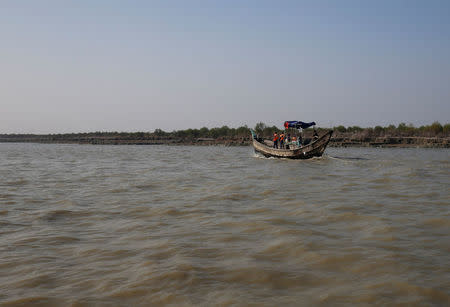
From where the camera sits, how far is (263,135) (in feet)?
240

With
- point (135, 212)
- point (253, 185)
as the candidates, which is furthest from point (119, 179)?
point (135, 212)

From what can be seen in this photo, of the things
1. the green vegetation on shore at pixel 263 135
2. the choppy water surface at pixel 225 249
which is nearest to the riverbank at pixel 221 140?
the green vegetation on shore at pixel 263 135

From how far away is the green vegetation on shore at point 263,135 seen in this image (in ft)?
166

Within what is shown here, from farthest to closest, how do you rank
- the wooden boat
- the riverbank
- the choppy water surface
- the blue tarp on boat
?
the riverbank, the blue tarp on boat, the wooden boat, the choppy water surface

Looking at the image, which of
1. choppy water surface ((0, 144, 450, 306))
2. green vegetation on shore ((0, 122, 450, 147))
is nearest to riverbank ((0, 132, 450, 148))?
green vegetation on shore ((0, 122, 450, 147))

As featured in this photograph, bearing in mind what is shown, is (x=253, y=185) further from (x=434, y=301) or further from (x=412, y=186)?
(x=434, y=301)

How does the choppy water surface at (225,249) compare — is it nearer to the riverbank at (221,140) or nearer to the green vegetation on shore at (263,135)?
the riverbank at (221,140)

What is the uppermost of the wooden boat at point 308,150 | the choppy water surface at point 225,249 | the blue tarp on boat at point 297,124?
the blue tarp on boat at point 297,124

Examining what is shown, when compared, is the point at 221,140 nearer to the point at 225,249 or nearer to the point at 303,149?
the point at 303,149

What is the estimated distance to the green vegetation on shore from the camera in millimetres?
50688

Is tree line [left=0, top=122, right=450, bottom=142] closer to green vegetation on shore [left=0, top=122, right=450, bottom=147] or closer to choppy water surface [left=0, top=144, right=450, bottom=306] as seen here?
green vegetation on shore [left=0, top=122, right=450, bottom=147]

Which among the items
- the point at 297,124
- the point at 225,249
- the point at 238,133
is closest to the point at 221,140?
the point at 238,133

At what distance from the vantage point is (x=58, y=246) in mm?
5688

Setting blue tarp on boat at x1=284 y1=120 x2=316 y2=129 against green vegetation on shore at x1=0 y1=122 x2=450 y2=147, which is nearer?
blue tarp on boat at x1=284 y1=120 x2=316 y2=129
